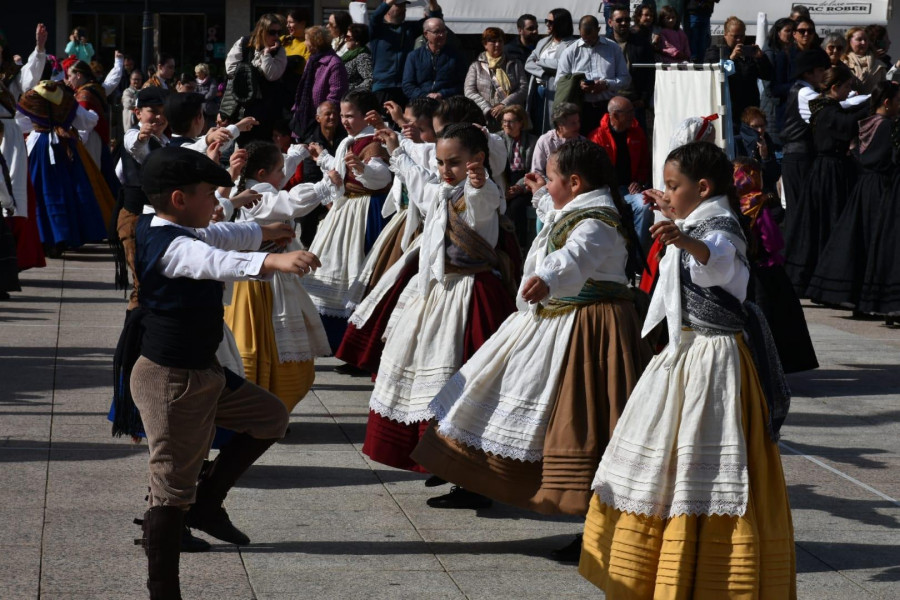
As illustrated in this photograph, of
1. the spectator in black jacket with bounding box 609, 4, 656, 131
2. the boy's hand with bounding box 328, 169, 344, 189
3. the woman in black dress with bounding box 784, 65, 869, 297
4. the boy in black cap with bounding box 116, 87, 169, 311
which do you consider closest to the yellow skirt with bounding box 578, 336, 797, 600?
the boy in black cap with bounding box 116, 87, 169, 311

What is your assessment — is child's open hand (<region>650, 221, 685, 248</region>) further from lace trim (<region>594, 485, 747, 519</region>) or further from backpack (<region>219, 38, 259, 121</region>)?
backpack (<region>219, 38, 259, 121</region>)

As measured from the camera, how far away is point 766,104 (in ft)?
50.0

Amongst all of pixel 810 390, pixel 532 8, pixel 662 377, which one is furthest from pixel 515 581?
pixel 532 8

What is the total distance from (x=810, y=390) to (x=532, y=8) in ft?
31.9

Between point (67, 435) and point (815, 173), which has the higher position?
point (815, 173)

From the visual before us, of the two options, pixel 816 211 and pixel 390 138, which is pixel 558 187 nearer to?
pixel 390 138

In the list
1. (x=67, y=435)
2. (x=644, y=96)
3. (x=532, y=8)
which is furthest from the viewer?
(x=532, y=8)

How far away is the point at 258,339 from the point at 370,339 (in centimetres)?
101

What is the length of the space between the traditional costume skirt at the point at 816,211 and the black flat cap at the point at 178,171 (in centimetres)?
857

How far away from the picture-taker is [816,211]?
39.5 ft

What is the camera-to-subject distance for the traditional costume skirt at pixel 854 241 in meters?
11.4

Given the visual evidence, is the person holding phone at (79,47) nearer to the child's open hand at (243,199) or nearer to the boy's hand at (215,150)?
the boy's hand at (215,150)

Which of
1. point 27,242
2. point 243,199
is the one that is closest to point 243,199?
point 243,199

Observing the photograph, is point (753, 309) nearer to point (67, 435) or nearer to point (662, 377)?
point (662, 377)
